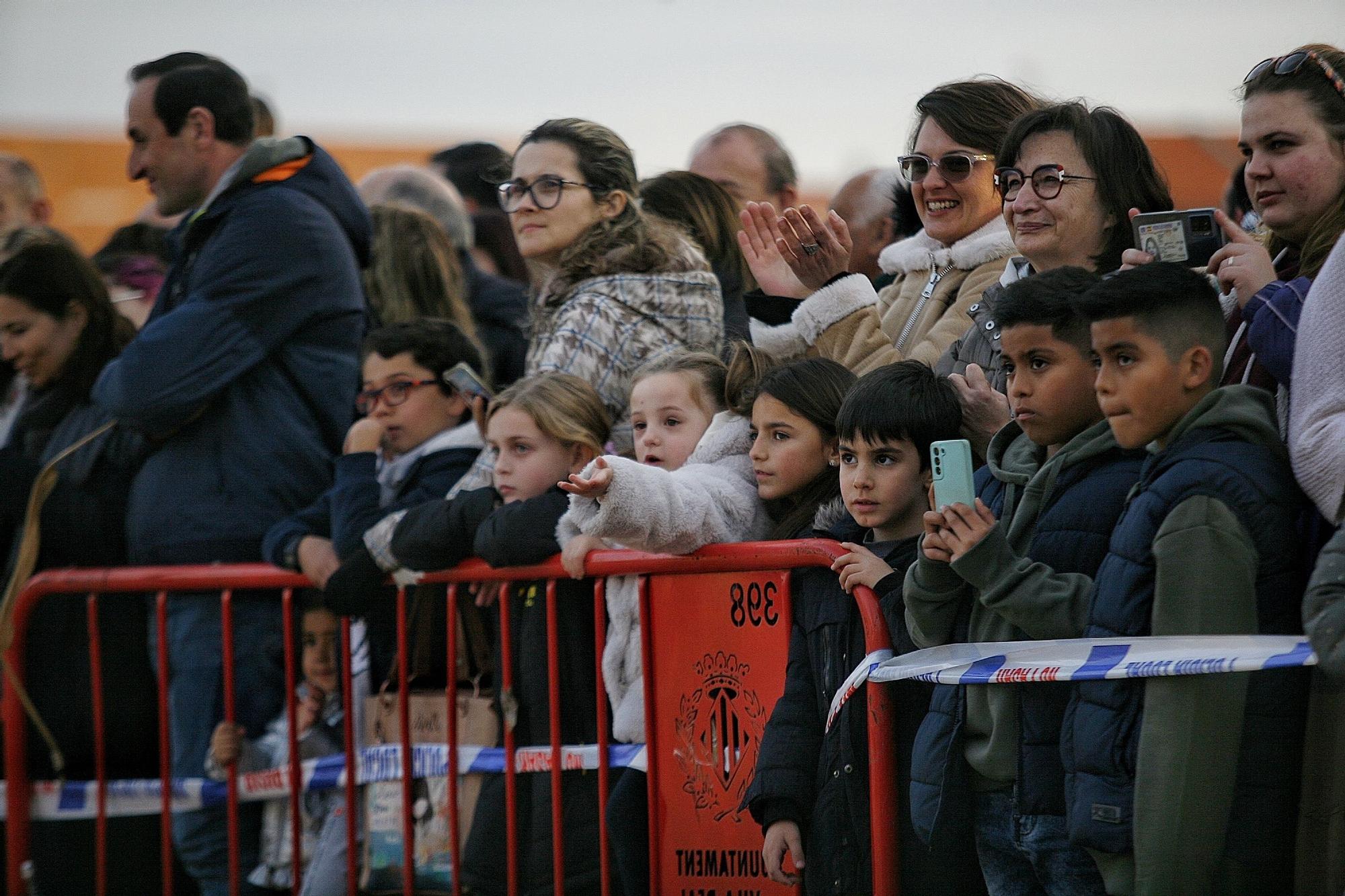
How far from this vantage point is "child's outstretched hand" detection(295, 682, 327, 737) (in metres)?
5.96

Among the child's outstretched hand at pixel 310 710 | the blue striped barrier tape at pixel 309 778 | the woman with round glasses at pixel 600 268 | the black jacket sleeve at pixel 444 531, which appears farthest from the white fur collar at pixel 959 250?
the child's outstretched hand at pixel 310 710

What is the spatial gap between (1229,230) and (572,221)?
2.51 m

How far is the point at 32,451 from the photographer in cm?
691

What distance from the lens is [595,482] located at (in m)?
4.19

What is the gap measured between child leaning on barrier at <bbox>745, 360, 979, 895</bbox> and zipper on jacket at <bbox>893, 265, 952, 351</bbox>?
2.29ft

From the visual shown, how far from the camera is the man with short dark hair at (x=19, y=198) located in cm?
886

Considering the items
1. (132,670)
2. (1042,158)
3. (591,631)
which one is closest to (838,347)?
(1042,158)

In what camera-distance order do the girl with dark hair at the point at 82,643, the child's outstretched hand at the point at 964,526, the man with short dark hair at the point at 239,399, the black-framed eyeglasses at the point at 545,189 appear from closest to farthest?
the child's outstretched hand at the point at 964,526 < the black-framed eyeglasses at the point at 545,189 < the man with short dark hair at the point at 239,399 < the girl with dark hair at the point at 82,643

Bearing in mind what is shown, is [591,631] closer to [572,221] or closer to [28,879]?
[572,221]

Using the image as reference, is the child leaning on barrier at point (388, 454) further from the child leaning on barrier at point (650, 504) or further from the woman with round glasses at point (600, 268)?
the child leaning on barrier at point (650, 504)

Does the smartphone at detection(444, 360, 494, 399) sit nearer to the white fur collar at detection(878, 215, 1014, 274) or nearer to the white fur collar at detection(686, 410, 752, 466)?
the white fur collar at detection(686, 410, 752, 466)

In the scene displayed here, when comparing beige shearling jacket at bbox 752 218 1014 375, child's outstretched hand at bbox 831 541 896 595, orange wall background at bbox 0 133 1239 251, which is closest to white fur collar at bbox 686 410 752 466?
beige shearling jacket at bbox 752 218 1014 375

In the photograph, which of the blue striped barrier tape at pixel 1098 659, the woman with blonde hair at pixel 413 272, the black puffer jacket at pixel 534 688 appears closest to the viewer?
the blue striped barrier tape at pixel 1098 659

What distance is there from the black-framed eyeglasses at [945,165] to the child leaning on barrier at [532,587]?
1.21 metres
